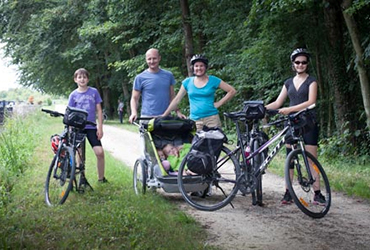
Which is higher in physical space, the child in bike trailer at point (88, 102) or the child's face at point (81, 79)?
the child's face at point (81, 79)

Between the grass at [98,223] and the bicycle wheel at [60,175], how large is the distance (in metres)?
0.15

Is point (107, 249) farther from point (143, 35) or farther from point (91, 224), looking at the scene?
point (143, 35)

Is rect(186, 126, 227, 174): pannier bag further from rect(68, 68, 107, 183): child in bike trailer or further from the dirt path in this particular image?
rect(68, 68, 107, 183): child in bike trailer

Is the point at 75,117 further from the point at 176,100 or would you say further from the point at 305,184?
the point at 305,184

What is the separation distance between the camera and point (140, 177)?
7559 millimetres

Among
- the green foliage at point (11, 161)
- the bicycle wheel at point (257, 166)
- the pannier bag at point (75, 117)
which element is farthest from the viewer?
the green foliage at point (11, 161)

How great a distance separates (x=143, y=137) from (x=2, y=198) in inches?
86.5

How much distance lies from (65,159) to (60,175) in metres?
0.23

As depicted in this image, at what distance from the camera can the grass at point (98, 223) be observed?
4.79 meters

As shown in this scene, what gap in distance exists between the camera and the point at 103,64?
35.1 metres

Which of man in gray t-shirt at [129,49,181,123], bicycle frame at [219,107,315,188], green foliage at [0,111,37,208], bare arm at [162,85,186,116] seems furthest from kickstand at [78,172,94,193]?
bicycle frame at [219,107,315,188]

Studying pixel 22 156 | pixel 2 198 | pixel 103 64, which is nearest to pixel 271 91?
pixel 22 156

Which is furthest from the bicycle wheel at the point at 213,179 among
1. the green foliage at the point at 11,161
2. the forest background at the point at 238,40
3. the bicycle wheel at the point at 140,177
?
the forest background at the point at 238,40

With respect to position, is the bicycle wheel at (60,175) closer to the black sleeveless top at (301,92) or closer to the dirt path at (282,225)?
the dirt path at (282,225)
